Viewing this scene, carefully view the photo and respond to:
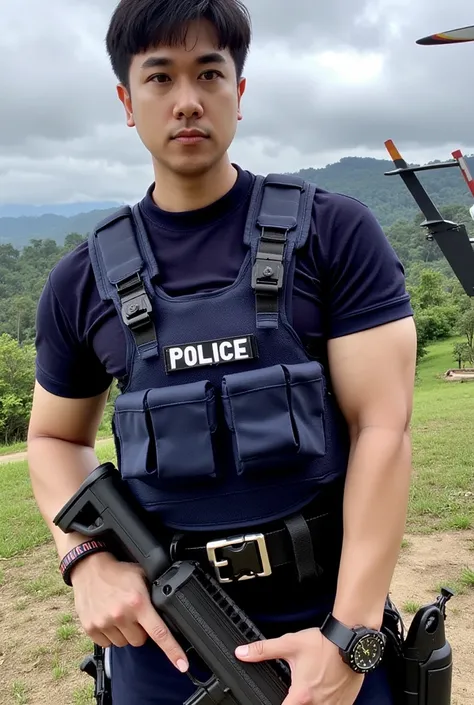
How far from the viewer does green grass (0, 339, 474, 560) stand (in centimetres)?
492

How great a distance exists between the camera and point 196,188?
1485 millimetres

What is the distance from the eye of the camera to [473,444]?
7.46 m

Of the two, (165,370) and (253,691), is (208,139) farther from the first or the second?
(253,691)

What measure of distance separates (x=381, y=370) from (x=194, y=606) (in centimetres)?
64

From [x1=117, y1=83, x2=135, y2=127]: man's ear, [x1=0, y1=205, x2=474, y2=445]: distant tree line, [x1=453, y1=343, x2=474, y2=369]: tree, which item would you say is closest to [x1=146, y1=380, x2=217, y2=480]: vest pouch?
[x1=0, y1=205, x2=474, y2=445]: distant tree line

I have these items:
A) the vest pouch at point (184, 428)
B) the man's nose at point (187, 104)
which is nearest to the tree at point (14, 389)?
the vest pouch at point (184, 428)

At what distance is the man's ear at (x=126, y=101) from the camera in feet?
5.05

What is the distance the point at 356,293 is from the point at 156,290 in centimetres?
44

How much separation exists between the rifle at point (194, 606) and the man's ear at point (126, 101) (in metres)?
0.87

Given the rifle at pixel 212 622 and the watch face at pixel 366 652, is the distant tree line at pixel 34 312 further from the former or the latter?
the watch face at pixel 366 652

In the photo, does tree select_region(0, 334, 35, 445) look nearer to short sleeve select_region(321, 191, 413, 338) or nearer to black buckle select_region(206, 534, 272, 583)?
black buckle select_region(206, 534, 272, 583)

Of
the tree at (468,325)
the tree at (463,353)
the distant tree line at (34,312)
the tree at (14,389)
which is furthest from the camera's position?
the tree at (468,325)

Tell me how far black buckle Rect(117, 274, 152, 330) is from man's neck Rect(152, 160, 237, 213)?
0.73 ft

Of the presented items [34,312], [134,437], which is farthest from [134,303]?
[34,312]
